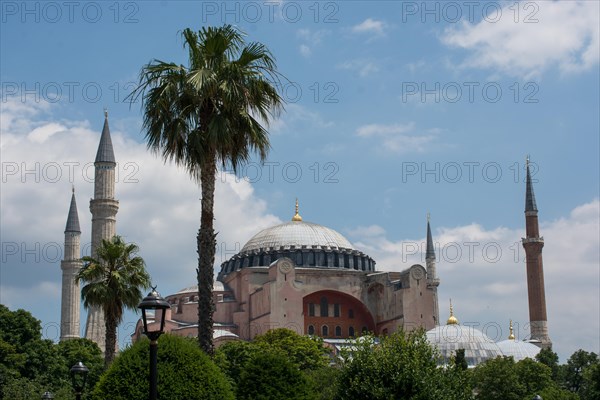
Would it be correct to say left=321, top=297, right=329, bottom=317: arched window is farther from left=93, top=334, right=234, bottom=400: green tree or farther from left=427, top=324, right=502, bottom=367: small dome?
left=93, top=334, right=234, bottom=400: green tree

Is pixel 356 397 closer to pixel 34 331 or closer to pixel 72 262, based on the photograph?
pixel 34 331

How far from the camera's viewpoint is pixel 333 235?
82.2 meters

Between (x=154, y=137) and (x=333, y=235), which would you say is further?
(x=333, y=235)

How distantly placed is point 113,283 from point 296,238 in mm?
49805

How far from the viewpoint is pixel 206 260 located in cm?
2152

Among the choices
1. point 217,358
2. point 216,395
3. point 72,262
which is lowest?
point 216,395

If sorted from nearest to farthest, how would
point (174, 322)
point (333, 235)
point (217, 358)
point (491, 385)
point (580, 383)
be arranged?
point (217, 358) → point (491, 385) → point (580, 383) → point (174, 322) → point (333, 235)

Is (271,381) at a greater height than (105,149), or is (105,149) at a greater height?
(105,149)

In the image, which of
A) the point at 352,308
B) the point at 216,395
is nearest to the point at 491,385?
the point at 352,308

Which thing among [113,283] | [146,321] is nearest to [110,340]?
[113,283]

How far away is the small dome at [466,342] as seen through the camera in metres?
68.4

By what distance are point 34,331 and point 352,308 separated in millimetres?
30501

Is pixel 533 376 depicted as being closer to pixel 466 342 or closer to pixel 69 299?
pixel 466 342

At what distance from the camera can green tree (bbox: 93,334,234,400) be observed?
20.5m
